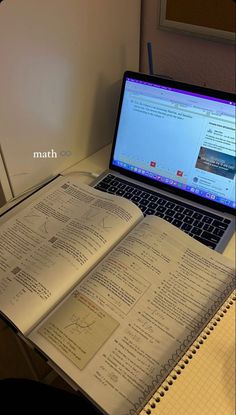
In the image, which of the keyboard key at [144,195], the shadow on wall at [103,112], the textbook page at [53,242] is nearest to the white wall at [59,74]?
the shadow on wall at [103,112]

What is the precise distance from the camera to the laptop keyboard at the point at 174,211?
0.71m

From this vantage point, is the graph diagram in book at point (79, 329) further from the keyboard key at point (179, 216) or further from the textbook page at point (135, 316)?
the keyboard key at point (179, 216)

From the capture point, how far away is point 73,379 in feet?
1.60

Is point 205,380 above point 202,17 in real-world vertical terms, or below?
below

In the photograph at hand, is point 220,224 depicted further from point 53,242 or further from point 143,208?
point 53,242

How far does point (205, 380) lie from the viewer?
50cm

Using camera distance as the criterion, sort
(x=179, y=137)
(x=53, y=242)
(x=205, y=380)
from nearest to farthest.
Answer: (x=205, y=380) < (x=53, y=242) < (x=179, y=137)

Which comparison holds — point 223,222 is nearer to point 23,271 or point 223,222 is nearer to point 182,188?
point 182,188

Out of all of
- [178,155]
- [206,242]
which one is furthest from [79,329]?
[178,155]

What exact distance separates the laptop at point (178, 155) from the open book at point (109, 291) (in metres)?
0.09

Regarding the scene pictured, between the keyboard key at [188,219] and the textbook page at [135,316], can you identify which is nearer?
the textbook page at [135,316]

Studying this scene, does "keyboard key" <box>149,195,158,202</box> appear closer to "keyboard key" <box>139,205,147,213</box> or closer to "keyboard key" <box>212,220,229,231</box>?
"keyboard key" <box>139,205,147,213</box>

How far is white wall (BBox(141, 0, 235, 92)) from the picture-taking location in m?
0.81

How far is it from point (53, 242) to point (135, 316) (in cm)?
21
